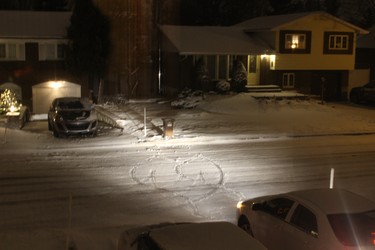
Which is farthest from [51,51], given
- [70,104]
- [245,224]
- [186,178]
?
[245,224]

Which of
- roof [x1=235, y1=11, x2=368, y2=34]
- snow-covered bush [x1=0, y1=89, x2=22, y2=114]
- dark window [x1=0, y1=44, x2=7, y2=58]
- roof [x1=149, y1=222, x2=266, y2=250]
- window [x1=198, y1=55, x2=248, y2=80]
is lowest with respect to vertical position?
snow-covered bush [x1=0, y1=89, x2=22, y2=114]

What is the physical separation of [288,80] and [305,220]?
110 feet

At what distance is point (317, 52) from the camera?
136 feet

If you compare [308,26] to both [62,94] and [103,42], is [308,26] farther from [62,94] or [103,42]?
[62,94]

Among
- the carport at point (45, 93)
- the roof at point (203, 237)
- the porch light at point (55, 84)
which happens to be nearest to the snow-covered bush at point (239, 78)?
the carport at point (45, 93)

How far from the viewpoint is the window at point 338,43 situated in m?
41.5

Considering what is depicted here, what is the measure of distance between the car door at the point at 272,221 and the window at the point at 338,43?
33.7m

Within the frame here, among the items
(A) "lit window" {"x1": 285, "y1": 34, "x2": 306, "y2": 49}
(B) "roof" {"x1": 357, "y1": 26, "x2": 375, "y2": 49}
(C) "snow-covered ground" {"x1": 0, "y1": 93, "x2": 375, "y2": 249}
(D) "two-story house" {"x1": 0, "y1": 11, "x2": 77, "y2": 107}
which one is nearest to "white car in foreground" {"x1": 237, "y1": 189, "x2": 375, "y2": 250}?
(C) "snow-covered ground" {"x1": 0, "y1": 93, "x2": 375, "y2": 249}

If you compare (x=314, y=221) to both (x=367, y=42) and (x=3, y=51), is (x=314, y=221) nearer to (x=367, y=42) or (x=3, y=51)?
(x=3, y=51)

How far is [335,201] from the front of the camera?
859cm

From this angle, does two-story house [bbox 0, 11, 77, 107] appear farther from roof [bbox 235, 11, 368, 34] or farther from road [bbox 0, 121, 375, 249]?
road [bbox 0, 121, 375, 249]

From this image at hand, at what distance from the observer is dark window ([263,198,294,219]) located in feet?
29.8

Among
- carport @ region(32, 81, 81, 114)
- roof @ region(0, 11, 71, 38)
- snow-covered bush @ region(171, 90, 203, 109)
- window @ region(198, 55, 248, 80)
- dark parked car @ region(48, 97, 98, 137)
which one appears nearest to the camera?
dark parked car @ region(48, 97, 98, 137)

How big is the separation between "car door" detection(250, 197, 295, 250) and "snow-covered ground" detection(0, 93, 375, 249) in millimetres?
2486
